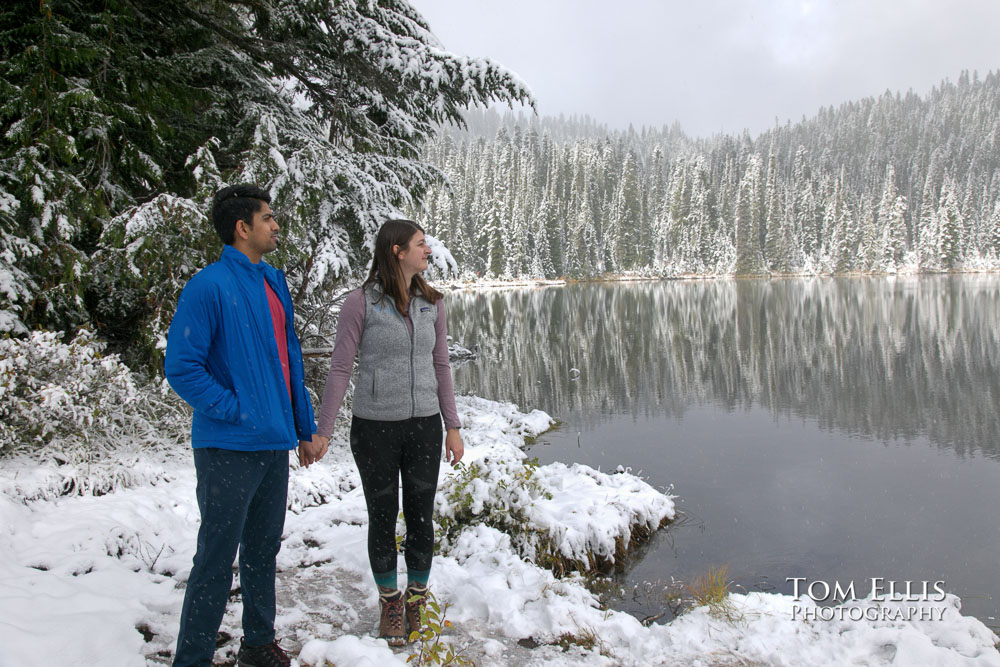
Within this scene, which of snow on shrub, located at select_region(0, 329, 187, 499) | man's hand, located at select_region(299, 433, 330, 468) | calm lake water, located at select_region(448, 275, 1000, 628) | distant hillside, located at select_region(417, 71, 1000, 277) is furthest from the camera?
distant hillside, located at select_region(417, 71, 1000, 277)

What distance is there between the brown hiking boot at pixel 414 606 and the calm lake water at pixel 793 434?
98.1 inches

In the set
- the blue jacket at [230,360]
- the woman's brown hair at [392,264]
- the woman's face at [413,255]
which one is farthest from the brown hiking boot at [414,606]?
the woman's face at [413,255]

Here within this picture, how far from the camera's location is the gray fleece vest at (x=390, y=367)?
2.91 m

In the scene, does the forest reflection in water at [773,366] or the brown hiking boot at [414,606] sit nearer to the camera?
the brown hiking boot at [414,606]

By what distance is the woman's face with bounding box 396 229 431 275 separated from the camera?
299 centimetres

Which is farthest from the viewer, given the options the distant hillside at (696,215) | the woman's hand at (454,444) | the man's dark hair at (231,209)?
the distant hillside at (696,215)

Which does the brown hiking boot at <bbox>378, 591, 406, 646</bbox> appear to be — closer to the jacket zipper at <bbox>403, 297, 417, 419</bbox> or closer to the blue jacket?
the jacket zipper at <bbox>403, 297, 417, 419</bbox>

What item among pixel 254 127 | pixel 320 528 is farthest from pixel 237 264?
pixel 254 127

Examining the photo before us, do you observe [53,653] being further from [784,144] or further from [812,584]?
[784,144]

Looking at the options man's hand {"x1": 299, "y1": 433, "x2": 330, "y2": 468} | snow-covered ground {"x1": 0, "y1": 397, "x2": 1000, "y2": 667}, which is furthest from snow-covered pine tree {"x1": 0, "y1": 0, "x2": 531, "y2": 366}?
man's hand {"x1": 299, "y1": 433, "x2": 330, "y2": 468}

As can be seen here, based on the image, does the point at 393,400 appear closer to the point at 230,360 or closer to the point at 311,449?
the point at 311,449

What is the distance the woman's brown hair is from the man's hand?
75cm

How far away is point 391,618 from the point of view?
3074 mm

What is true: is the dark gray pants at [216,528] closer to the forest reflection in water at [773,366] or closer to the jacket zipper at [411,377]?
the jacket zipper at [411,377]
